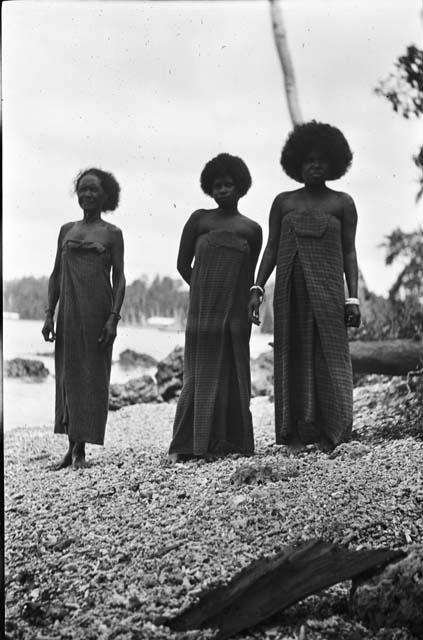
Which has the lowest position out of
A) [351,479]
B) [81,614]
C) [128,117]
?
[81,614]

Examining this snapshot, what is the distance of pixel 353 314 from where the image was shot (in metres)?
2.86

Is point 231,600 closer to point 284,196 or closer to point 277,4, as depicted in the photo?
point 284,196

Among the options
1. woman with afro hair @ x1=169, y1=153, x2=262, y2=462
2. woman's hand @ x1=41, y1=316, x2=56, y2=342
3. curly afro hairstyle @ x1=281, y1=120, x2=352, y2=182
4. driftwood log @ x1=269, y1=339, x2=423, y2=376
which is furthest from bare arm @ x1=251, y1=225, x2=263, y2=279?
driftwood log @ x1=269, y1=339, x2=423, y2=376

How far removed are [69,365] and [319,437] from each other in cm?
93

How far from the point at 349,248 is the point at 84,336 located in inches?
38.8

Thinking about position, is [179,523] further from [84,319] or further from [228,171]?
[228,171]

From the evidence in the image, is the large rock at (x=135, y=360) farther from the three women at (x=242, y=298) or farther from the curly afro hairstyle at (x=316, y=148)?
the curly afro hairstyle at (x=316, y=148)

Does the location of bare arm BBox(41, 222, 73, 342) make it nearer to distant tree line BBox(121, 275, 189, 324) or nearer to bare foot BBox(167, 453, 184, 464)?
distant tree line BBox(121, 275, 189, 324)

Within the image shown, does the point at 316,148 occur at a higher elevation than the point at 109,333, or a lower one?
higher

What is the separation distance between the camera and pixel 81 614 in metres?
2.43

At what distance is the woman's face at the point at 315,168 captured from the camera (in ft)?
9.20

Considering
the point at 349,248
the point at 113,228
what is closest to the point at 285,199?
the point at 349,248

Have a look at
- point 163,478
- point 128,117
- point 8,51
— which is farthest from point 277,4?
point 163,478

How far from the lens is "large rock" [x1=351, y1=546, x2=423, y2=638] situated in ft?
7.51
